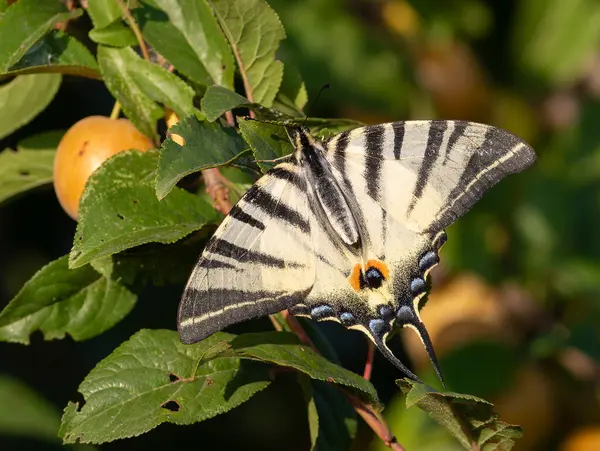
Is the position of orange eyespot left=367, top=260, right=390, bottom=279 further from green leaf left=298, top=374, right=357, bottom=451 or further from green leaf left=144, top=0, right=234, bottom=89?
green leaf left=144, top=0, right=234, bottom=89

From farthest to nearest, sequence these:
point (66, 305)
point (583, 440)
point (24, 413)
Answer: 1. point (24, 413)
2. point (583, 440)
3. point (66, 305)

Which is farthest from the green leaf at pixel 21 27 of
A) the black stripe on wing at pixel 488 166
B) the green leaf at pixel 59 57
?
the black stripe on wing at pixel 488 166

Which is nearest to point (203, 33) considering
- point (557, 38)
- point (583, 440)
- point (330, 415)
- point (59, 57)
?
point (59, 57)

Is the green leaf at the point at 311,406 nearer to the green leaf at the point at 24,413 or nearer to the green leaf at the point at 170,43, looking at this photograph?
the green leaf at the point at 170,43

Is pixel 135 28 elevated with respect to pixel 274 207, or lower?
elevated

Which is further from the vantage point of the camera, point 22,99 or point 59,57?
point 22,99

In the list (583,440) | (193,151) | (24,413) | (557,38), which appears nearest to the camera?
(193,151)

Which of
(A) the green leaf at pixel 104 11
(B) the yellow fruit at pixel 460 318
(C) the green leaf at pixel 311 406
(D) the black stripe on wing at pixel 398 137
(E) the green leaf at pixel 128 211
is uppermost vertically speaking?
(A) the green leaf at pixel 104 11

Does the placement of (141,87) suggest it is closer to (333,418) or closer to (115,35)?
(115,35)
